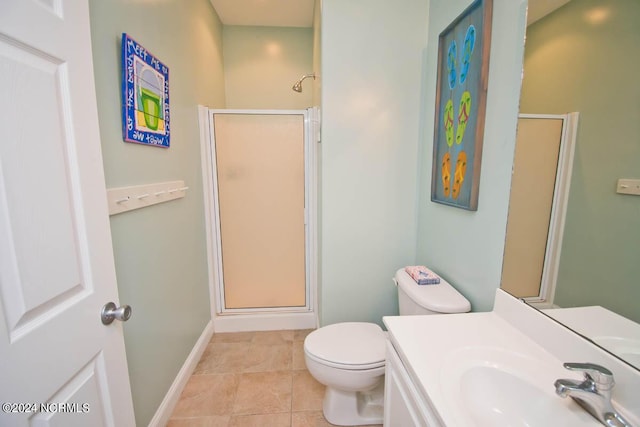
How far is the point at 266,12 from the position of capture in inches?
90.7

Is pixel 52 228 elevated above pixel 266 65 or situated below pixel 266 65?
below

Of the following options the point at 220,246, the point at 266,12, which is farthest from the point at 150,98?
the point at 266,12

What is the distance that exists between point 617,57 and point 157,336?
1.96 metres

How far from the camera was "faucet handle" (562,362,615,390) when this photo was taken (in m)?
0.57

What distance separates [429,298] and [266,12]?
8.55 feet

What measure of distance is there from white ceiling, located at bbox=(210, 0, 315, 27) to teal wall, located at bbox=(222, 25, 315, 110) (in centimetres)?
8

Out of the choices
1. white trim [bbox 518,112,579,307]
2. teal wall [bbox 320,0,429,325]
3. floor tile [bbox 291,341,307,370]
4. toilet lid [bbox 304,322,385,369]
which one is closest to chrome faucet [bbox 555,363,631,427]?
white trim [bbox 518,112,579,307]

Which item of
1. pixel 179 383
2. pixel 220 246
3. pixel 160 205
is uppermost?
pixel 160 205

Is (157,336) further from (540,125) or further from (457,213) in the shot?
(540,125)

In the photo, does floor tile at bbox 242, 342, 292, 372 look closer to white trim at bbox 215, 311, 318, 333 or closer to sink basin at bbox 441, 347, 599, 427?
white trim at bbox 215, 311, 318, 333

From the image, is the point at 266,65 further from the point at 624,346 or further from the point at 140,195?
the point at 624,346

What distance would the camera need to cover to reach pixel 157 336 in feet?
4.43

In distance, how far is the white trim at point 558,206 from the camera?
725 mm

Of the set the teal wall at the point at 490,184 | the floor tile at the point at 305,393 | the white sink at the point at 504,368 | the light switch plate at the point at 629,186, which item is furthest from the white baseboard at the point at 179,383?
the light switch plate at the point at 629,186
